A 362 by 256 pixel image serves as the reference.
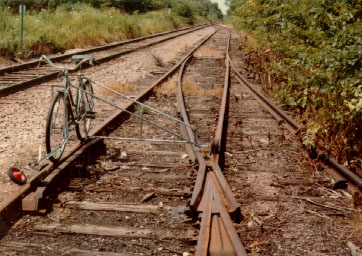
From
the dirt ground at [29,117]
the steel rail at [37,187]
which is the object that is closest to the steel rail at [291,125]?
the dirt ground at [29,117]

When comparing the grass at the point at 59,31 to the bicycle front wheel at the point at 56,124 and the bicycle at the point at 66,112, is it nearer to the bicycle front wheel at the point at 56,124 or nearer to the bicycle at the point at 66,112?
the bicycle at the point at 66,112

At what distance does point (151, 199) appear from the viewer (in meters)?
4.22

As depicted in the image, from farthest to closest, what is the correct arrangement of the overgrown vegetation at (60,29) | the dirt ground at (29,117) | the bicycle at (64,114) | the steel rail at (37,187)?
the overgrown vegetation at (60,29)
the dirt ground at (29,117)
the bicycle at (64,114)
the steel rail at (37,187)

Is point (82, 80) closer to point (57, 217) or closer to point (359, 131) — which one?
point (57, 217)

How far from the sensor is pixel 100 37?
21906 mm

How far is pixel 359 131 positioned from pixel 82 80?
377 cm

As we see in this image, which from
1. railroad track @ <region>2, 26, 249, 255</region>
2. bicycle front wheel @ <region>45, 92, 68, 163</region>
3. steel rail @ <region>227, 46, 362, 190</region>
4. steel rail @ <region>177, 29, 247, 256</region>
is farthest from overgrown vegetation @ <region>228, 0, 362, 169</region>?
bicycle front wheel @ <region>45, 92, 68, 163</region>

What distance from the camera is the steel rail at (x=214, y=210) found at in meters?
3.15

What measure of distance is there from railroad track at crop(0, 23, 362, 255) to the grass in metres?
9.62

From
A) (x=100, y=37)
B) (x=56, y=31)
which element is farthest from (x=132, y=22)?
(x=56, y=31)

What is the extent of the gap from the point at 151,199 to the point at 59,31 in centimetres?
1563

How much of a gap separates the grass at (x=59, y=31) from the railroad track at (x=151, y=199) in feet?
31.6

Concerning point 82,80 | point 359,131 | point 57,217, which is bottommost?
point 57,217

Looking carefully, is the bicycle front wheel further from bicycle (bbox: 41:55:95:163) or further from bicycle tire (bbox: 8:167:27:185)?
bicycle tire (bbox: 8:167:27:185)
